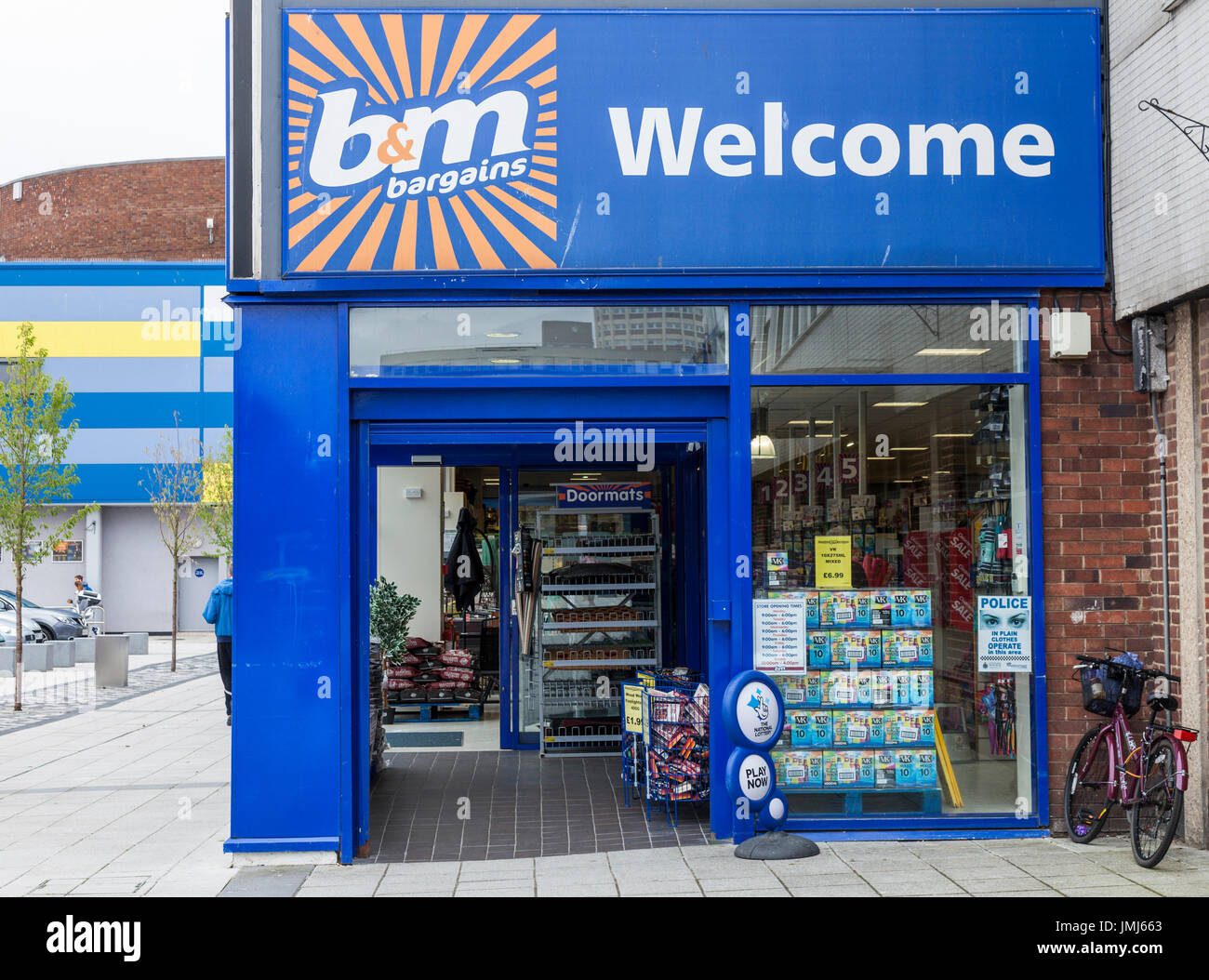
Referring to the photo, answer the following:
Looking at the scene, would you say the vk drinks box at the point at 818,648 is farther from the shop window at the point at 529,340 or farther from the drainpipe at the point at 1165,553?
the drainpipe at the point at 1165,553

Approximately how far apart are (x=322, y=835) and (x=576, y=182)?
4.18m

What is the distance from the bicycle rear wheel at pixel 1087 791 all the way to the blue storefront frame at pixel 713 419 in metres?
0.19

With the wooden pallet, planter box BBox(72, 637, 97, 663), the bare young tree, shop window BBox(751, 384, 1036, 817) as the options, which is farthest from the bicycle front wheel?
planter box BBox(72, 637, 97, 663)

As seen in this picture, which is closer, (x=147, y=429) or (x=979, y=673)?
(x=979, y=673)

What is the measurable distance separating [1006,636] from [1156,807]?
1248 mm

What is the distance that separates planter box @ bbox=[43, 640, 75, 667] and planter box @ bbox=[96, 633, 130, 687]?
3669 millimetres

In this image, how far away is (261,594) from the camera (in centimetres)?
639

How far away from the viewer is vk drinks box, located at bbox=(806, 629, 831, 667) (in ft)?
22.7

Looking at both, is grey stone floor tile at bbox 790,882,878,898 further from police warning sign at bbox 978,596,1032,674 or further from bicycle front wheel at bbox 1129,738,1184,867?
police warning sign at bbox 978,596,1032,674

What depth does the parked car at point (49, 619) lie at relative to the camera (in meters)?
22.5

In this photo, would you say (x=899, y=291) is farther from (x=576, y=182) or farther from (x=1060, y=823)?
(x=1060, y=823)

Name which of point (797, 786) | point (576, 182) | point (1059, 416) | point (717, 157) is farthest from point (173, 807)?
point (1059, 416)

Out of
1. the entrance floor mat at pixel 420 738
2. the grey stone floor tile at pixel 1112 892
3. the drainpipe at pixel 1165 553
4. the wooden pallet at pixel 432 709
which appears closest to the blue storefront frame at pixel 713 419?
the drainpipe at pixel 1165 553

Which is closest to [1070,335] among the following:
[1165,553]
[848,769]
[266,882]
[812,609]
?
[1165,553]
